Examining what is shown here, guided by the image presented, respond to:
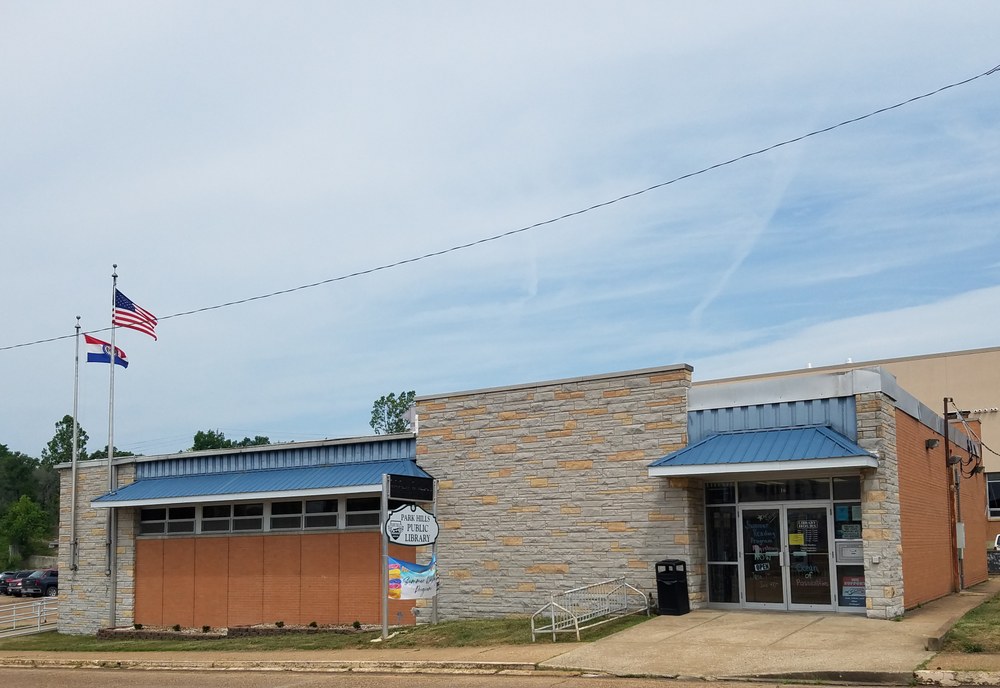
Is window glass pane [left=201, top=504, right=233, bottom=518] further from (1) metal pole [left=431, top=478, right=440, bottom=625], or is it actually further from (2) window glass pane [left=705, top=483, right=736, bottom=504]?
(2) window glass pane [left=705, top=483, right=736, bottom=504]

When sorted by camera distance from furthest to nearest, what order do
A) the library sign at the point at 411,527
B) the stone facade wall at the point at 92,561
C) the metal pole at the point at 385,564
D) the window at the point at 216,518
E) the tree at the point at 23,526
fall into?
the tree at the point at 23,526 < the stone facade wall at the point at 92,561 < the window at the point at 216,518 < the library sign at the point at 411,527 < the metal pole at the point at 385,564

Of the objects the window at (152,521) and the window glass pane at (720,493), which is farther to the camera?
the window at (152,521)

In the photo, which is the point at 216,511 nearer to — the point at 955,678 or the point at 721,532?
the point at 721,532

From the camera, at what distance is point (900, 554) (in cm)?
1886

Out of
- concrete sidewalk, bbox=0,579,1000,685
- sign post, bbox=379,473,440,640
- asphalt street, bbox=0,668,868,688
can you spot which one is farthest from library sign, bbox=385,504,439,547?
asphalt street, bbox=0,668,868,688

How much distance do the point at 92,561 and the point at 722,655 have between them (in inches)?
795

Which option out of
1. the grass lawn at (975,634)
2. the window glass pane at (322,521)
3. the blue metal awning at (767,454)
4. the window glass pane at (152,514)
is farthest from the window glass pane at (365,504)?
the grass lawn at (975,634)

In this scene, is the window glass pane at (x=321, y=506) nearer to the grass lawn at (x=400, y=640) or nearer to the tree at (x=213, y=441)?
the grass lawn at (x=400, y=640)

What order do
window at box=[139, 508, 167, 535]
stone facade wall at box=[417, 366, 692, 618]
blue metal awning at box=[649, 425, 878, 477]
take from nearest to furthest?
blue metal awning at box=[649, 425, 878, 477] → stone facade wall at box=[417, 366, 692, 618] → window at box=[139, 508, 167, 535]

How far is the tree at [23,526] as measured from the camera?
263 ft

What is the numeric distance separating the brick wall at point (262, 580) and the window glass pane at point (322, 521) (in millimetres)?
241

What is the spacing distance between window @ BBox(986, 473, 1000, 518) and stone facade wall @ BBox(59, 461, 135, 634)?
34.7 metres

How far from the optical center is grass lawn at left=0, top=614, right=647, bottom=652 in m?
18.2

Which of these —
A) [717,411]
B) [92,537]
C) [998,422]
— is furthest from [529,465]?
[998,422]
